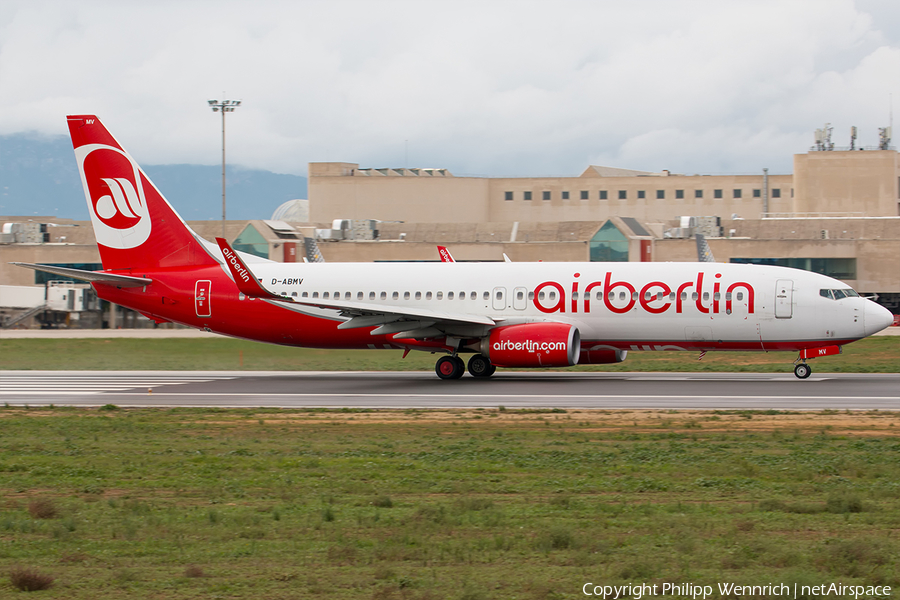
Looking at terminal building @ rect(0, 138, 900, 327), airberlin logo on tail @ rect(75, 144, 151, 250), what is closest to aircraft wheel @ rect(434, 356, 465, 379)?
airberlin logo on tail @ rect(75, 144, 151, 250)

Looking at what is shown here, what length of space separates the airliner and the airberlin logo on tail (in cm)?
3

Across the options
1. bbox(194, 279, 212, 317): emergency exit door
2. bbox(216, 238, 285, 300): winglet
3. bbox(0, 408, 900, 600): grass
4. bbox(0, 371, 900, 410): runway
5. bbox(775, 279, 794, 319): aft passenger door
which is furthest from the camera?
bbox(194, 279, 212, 317): emergency exit door

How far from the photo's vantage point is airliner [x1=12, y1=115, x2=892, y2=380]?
28.7 meters

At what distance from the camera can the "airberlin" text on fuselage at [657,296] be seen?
28938 mm

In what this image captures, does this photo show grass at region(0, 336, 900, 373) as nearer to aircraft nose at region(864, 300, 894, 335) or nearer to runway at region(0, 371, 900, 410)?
runway at region(0, 371, 900, 410)

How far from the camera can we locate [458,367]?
30.7 meters

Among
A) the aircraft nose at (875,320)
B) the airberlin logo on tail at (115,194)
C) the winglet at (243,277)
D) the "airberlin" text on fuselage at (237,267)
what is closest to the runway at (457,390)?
the aircraft nose at (875,320)

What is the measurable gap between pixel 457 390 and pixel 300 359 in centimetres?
1132

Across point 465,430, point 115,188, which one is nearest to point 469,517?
point 465,430

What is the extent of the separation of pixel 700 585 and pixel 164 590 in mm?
4590

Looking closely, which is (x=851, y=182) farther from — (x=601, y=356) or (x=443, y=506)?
(x=443, y=506)

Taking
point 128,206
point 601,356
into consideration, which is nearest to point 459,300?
point 601,356

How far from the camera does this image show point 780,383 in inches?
1106

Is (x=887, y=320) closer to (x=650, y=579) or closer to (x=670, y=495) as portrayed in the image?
(x=670, y=495)
